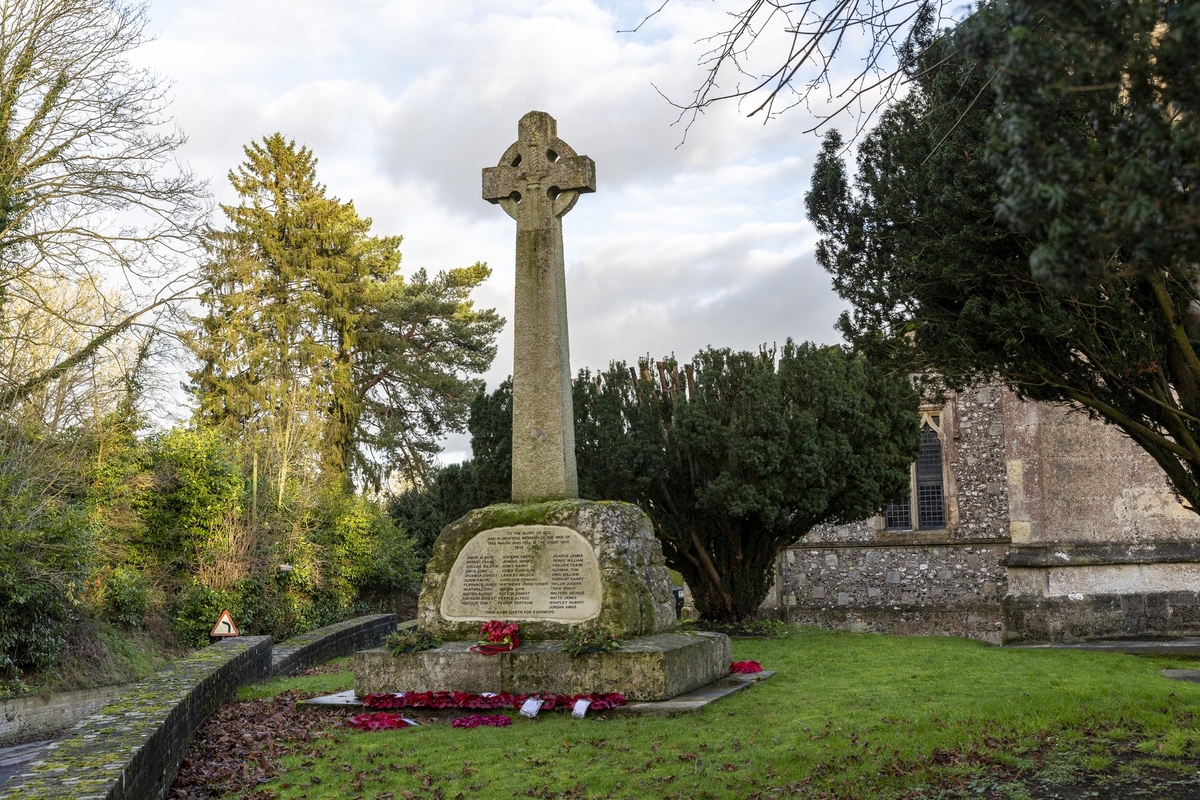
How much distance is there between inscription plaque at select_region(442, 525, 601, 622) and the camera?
30.2 feet

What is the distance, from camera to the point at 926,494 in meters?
21.9

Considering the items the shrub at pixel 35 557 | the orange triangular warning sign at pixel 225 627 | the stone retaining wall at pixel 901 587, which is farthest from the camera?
the stone retaining wall at pixel 901 587

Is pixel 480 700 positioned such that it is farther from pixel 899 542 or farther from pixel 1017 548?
pixel 899 542

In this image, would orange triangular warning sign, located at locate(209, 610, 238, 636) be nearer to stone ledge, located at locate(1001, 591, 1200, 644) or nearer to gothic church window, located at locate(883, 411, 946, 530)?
stone ledge, located at locate(1001, 591, 1200, 644)

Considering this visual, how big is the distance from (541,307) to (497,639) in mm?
3340

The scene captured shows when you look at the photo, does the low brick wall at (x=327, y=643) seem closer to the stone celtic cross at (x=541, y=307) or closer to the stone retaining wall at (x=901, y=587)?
the stone celtic cross at (x=541, y=307)

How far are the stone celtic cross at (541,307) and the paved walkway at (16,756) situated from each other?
208 inches

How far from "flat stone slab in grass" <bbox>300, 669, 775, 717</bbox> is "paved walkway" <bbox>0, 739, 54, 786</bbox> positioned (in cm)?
272

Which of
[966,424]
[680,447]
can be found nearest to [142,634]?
[680,447]

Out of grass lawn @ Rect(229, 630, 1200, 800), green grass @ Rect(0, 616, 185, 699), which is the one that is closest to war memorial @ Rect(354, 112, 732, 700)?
grass lawn @ Rect(229, 630, 1200, 800)

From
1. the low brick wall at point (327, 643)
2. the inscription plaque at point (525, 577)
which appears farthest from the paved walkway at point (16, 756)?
the inscription plaque at point (525, 577)

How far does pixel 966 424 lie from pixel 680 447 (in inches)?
352

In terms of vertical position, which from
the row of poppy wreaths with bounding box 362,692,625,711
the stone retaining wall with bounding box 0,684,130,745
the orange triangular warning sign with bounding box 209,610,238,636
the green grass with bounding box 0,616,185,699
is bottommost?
the stone retaining wall with bounding box 0,684,130,745

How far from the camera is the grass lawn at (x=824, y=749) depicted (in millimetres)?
5664
